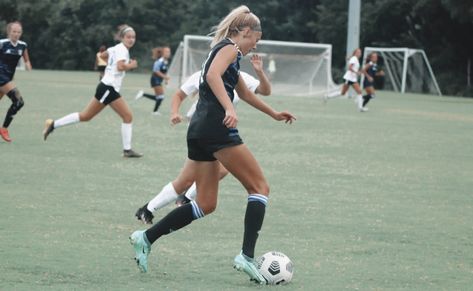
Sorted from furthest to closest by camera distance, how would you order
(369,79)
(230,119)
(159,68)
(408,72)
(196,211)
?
1. (408,72)
2. (369,79)
3. (159,68)
4. (196,211)
5. (230,119)

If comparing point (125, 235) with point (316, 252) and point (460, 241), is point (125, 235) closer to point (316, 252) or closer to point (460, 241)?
point (316, 252)

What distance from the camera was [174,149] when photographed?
1734cm

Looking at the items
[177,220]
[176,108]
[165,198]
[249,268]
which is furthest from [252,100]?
[165,198]

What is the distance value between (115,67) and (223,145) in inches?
353

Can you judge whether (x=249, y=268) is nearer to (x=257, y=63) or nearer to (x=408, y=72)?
(x=257, y=63)

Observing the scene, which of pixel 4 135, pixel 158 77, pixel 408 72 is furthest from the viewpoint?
pixel 408 72

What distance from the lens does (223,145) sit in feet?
22.7

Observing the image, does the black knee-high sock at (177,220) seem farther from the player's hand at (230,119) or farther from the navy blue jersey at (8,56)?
the navy blue jersey at (8,56)

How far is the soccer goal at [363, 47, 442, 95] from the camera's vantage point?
181 feet

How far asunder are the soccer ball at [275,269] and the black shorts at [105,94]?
28.5ft

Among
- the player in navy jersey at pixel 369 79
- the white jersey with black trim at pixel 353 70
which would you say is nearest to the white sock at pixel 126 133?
the player in navy jersey at pixel 369 79

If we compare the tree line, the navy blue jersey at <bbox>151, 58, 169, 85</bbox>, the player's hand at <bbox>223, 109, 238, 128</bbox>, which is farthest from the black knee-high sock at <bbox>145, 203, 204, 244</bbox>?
the tree line

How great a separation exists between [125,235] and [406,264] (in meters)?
2.42

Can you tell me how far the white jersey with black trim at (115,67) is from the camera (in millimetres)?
15539
